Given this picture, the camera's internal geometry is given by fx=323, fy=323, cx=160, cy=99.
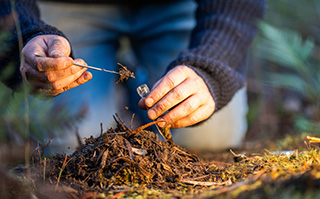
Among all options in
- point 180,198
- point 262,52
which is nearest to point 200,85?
point 180,198

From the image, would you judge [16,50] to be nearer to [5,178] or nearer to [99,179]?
[5,178]

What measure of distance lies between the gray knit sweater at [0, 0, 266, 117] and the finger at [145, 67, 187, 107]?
0.50 ft

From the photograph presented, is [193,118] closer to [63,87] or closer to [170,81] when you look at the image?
[170,81]

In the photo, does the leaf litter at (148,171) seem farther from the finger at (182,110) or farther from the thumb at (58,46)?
the thumb at (58,46)

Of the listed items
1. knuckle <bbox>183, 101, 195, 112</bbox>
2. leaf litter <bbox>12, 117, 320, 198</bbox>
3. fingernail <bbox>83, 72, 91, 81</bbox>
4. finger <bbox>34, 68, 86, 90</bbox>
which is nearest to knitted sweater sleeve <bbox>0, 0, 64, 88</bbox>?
finger <bbox>34, 68, 86, 90</bbox>

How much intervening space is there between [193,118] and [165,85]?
0.75 feet

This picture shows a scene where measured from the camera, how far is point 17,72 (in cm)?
129

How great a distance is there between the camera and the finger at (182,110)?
1.39 metres

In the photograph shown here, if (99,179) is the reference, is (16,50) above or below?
above

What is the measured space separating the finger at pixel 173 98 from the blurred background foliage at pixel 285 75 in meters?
1.40

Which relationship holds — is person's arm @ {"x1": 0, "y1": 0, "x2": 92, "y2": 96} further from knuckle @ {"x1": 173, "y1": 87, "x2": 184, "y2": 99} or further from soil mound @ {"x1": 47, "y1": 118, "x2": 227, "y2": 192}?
knuckle @ {"x1": 173, "y1": 87, "x2": 184, "y2": 99}

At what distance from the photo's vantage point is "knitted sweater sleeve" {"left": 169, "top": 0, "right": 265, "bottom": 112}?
1.68 m

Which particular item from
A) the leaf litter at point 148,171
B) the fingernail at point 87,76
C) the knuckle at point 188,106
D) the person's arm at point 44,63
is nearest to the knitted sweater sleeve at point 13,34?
the person's arm at point 44,63

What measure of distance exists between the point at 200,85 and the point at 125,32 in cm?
140
